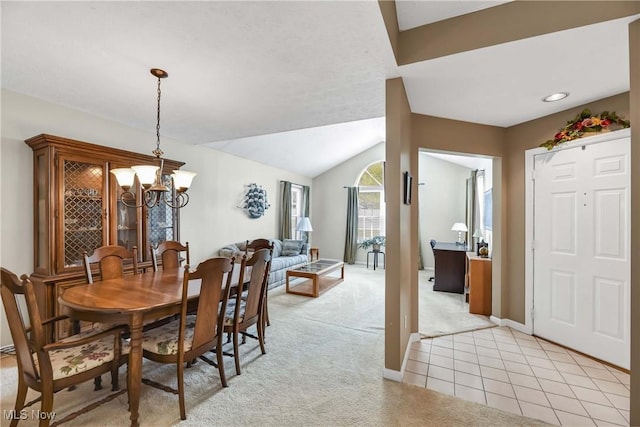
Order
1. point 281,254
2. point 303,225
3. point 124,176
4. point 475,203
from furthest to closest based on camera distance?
point 303,225 → point 281,254 → point 475,203 → point 124,176

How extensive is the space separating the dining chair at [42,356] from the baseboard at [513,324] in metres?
3.92

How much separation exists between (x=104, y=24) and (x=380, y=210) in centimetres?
701

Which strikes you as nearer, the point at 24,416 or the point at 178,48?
the point at 24,416

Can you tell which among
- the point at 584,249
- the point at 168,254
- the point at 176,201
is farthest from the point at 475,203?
the point at 168,254

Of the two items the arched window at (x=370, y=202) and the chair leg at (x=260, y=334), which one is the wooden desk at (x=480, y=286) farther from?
the arched window at (x=370, y=202)

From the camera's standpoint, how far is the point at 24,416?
180 cm

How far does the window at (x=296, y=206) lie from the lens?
7.64 metres

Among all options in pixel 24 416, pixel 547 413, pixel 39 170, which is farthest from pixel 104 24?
pixel 547 413

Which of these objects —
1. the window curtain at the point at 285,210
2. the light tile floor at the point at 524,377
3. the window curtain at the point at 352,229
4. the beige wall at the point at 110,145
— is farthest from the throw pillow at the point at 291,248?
the light tile floor at the point at 524,377

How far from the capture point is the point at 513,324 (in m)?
3.39

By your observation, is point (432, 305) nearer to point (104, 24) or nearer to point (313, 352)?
point (313, 352)

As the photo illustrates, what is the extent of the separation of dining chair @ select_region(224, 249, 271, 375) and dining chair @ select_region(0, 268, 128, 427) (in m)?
0.81

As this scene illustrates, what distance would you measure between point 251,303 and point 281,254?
3959mm

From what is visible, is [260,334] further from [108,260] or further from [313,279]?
[313,279]
